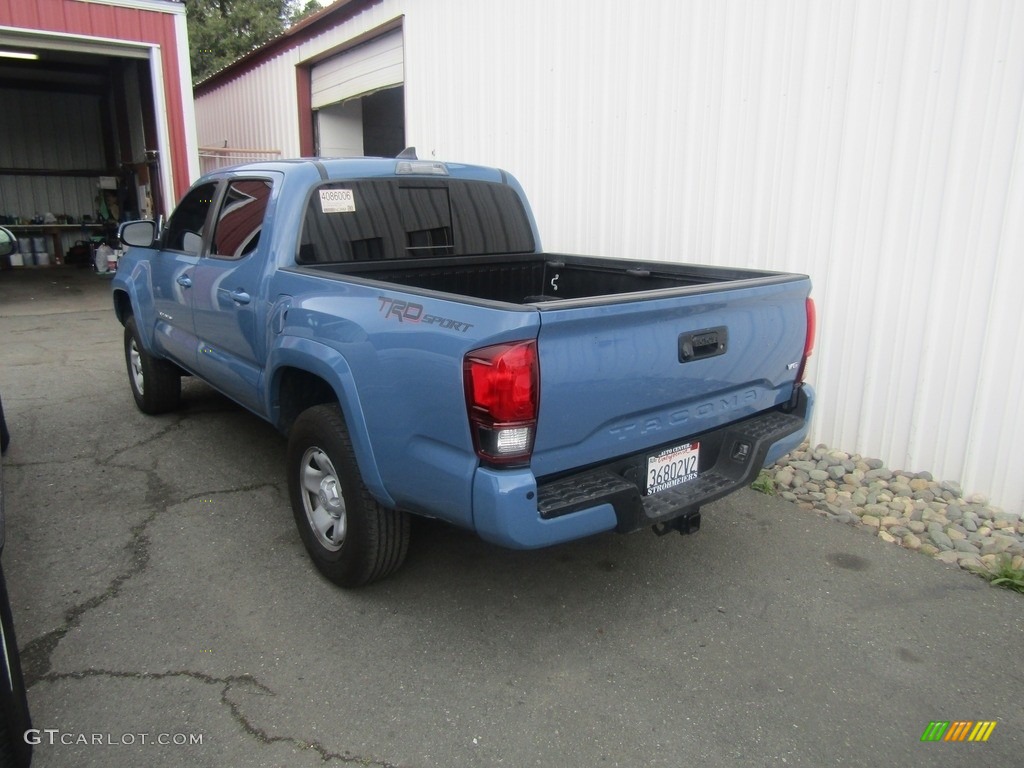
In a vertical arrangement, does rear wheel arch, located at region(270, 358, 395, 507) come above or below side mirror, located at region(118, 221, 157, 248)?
below

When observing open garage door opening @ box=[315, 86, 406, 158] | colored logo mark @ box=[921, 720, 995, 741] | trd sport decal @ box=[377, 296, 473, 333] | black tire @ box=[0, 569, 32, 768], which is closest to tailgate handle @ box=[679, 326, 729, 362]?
trd sport decal @ box=[377, 296, 473, 333]

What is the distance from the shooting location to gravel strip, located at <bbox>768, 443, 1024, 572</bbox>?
12.8ft

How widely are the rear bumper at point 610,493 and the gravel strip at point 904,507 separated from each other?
124 centimetres

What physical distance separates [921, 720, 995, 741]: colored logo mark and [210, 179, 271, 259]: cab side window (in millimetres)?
3652

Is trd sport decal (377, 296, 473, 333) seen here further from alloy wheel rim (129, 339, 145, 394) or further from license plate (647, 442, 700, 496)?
alloy wheel rim (129, 339, 145, 394)

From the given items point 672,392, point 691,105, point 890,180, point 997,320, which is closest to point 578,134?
point 691,105

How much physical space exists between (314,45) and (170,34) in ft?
7.41

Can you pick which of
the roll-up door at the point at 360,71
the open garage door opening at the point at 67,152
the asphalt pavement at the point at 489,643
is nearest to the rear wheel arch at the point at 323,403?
the asphalt pavement at the point at 489,643

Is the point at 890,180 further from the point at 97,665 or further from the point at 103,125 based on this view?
the point at 103,125

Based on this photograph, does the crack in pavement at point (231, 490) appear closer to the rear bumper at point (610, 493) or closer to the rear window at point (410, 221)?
the rear window at point (410, 221)

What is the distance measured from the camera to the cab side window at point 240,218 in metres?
3.90

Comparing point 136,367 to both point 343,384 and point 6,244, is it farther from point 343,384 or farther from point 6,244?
point 343,384

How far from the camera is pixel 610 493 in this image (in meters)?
2.65

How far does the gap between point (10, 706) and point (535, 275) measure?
3.39 metres
